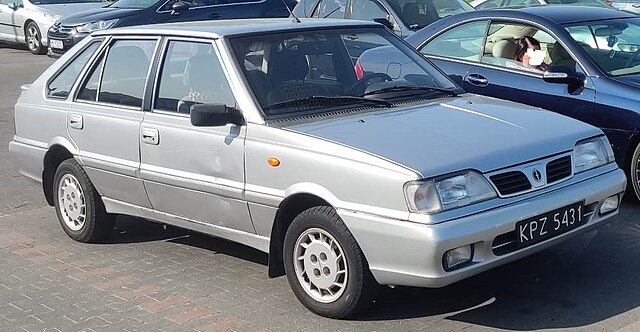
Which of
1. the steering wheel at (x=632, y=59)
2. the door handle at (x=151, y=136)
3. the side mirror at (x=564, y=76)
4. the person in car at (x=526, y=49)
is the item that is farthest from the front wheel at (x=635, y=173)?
the door handle at (x=151, y=136)

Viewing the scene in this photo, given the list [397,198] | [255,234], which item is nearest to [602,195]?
[397,198]

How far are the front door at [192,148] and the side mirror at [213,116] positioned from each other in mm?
68

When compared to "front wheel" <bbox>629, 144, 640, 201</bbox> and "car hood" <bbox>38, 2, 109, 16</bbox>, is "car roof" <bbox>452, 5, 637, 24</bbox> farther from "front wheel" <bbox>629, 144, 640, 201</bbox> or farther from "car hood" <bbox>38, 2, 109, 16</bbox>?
"car hood" <bbox>38, 2, 109, 16</bbox>

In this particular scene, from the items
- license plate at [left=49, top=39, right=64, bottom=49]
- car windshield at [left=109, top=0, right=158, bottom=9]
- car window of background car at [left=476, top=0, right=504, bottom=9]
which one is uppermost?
car window of background car at [left=476, top=0, right=504, bottom=9]

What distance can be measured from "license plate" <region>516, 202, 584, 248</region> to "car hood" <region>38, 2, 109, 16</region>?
1615 cm

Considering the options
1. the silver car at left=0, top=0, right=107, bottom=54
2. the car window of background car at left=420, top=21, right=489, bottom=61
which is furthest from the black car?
the car window of background car at left=420, top=21, right=489, bottom=61

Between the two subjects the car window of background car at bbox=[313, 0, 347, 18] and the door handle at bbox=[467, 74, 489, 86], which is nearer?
the door handle at bbox=[467, 74, 489, 86]

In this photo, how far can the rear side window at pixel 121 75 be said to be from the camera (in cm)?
632

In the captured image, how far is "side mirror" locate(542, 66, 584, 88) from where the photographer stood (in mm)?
7336

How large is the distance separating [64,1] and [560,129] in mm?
17397

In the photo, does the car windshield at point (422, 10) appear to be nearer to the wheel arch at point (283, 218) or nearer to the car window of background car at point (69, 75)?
the car window of background car at point (69, 75)

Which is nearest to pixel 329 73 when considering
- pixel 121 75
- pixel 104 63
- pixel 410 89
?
pixel 410 89

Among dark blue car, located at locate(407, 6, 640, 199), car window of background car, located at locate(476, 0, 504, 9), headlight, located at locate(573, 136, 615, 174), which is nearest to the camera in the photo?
headlight, located at locate(573, 136, 615, 174)

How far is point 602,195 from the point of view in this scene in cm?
531
